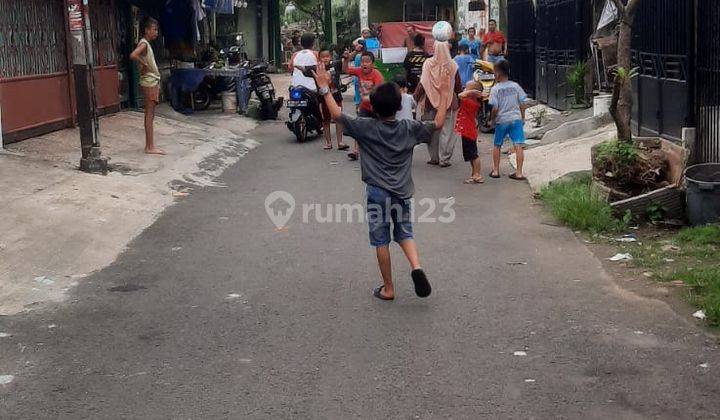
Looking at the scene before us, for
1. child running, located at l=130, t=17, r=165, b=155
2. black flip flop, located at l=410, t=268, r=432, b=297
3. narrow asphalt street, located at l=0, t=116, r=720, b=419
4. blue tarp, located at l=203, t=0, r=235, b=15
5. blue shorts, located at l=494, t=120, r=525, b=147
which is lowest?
narrow asphalt street, located at l=0, t=116, r=720, b=419

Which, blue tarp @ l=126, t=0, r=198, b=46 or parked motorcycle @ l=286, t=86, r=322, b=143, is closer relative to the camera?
parked motorcycle @ l=286, t=86, r=322, b=143

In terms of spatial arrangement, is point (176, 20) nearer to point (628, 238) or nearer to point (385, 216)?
point (628, 238)

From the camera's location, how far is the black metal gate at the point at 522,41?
22.7m

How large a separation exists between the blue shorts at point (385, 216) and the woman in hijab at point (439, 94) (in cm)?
572

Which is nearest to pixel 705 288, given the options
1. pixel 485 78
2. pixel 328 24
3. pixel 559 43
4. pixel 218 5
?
pixel 485 78

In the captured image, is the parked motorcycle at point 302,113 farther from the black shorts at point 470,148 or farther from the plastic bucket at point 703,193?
the plastic bucket at point 703,193

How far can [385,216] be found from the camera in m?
7.03

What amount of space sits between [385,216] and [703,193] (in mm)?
3519

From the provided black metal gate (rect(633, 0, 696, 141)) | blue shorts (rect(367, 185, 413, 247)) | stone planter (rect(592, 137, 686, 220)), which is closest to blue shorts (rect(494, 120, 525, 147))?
black metal gate (rect(633, 0, 696, 141))

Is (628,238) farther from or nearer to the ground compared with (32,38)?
nearer to the ground

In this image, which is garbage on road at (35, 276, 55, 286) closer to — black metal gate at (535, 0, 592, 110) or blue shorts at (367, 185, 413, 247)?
blue shorts at (367, 185, 413, 247)

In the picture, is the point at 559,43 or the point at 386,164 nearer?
the point at 386,164

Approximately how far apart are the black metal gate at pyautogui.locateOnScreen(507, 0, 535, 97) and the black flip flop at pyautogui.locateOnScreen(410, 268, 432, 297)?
16.7m

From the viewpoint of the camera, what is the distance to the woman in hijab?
1329 centimetres
